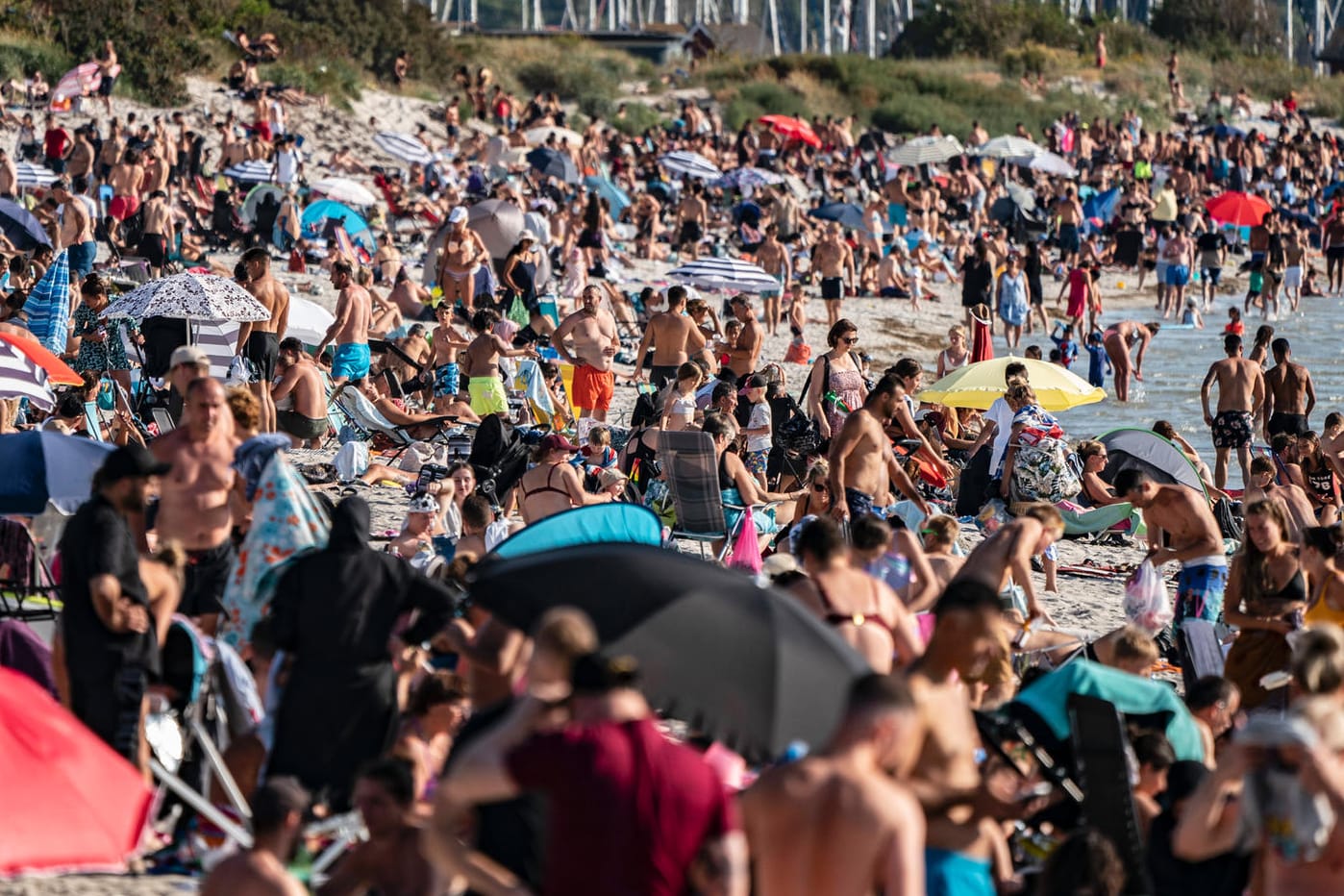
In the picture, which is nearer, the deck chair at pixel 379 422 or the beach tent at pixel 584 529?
the beach tent at pixel 584 529

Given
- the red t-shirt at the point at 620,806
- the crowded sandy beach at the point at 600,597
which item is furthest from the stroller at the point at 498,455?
the red t-shirt at the point at 620,806

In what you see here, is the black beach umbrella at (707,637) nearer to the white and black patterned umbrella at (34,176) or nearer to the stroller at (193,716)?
the stroller at (193,716)

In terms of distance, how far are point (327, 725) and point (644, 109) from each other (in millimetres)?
37033

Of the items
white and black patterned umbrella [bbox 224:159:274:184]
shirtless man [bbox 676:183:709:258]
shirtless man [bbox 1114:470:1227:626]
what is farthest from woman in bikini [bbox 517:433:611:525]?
shirtless man [bbox 676:183:709:258]

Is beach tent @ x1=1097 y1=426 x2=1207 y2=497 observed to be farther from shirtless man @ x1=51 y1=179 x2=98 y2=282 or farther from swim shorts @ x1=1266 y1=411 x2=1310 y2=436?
shirtless man @ x1=51 y1=179 x2=98 y2=282

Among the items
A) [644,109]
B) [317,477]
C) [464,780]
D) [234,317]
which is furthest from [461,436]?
[644,109]

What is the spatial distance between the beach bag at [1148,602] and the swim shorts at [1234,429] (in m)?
6.12

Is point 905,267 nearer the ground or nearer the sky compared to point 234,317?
nearer the ground

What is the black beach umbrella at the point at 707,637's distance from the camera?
14.6 feet

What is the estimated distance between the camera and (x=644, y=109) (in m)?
41.6

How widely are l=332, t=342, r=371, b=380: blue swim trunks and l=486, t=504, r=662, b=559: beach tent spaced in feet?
22.0

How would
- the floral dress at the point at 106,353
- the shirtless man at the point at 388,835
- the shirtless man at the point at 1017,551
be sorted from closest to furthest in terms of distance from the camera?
the shirtless man at the point at 388,835
the shirtless man at the point at 1017,551
the floral dress at the point at 106,353

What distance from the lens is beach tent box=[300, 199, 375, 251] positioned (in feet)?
70.8

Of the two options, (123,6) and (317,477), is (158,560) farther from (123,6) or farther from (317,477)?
(123,6)
